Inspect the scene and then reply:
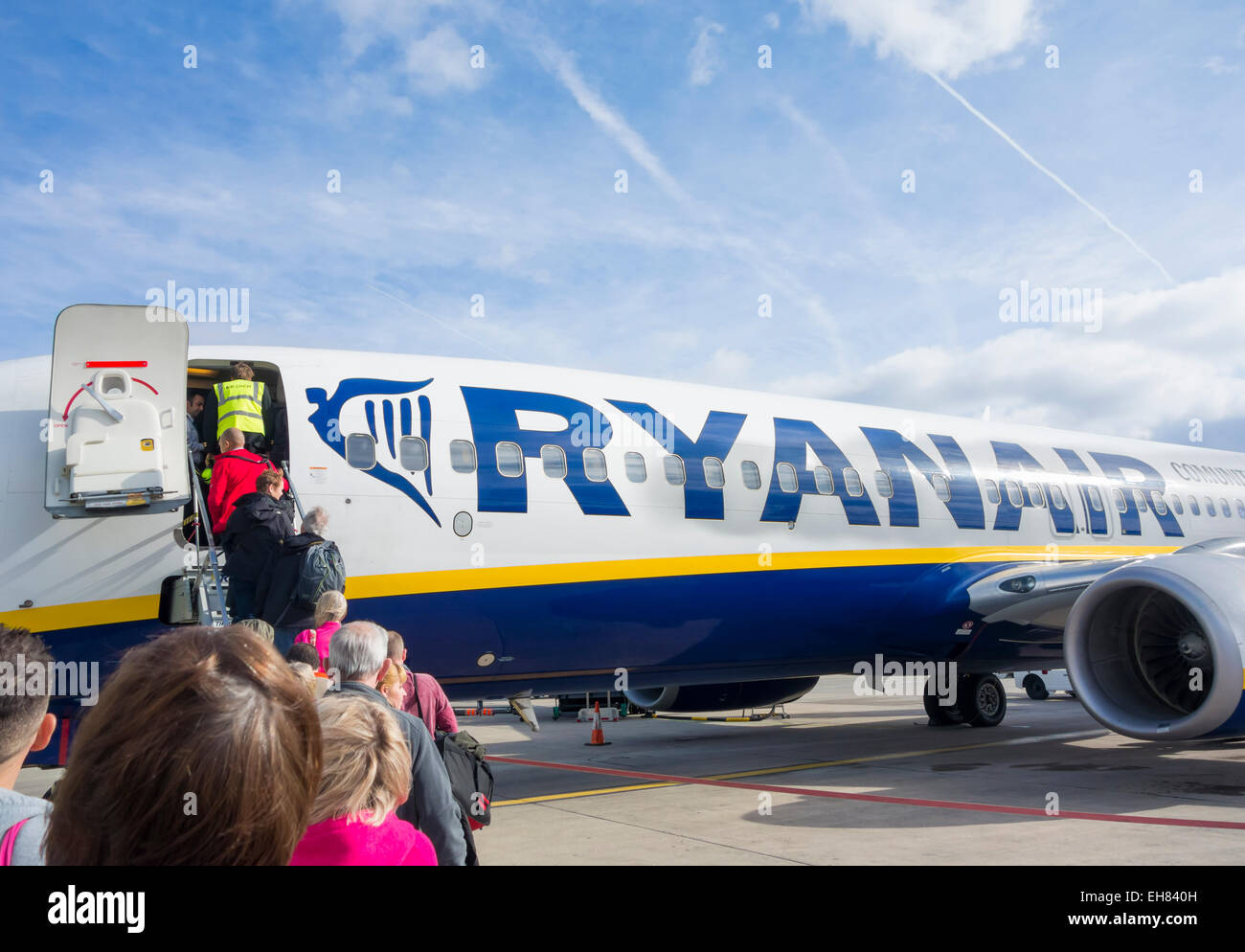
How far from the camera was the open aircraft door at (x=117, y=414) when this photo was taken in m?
6.43

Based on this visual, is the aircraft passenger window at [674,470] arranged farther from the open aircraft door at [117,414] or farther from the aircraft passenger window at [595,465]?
the open aircraft door at [117,414]

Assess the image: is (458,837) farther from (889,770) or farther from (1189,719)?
(889,770)

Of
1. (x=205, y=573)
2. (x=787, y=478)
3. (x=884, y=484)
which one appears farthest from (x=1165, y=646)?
(x=205, y=573)

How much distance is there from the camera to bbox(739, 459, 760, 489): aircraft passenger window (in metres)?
9.88

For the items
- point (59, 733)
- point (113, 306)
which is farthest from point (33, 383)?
point (59, 733)

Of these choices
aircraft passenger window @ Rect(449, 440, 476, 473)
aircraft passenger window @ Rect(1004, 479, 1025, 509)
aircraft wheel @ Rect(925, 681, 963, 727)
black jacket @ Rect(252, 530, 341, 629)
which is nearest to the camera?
black jacket @ Rect(252, 530, 341, 629)

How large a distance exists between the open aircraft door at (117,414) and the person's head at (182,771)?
5859 millimetres

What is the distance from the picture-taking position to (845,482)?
34.9 ft

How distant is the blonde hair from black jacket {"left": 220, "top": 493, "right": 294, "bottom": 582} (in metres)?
4.54

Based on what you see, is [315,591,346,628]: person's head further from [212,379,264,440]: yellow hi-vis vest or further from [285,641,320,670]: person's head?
[212,379,264,440]: yellow hi-vis vest

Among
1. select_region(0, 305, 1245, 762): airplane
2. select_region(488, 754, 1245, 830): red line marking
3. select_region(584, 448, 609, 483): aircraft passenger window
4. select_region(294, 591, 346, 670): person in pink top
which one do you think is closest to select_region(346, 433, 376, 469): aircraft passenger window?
select_region(0, 305, 1245, 762): airplane

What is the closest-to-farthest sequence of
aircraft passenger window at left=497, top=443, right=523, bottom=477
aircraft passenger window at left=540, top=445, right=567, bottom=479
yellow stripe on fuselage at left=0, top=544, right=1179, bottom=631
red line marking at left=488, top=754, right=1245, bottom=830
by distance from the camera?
1. yellow stripe on fuselage at left=0, top=544, right=1179, bottom=631
2. red line marking at left=488, top=754, right=1245, bottom=830
3. aircraft passenger window at left=497, top=443, right=523, bottom=477
4. aircraft passenger window at left=540, top=445, right=567, bottom=479

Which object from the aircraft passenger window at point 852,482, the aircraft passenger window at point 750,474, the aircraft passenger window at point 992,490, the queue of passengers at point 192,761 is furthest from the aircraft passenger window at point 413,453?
the aircraft passenger window at point 992,490

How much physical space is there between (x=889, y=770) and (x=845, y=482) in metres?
3.11
